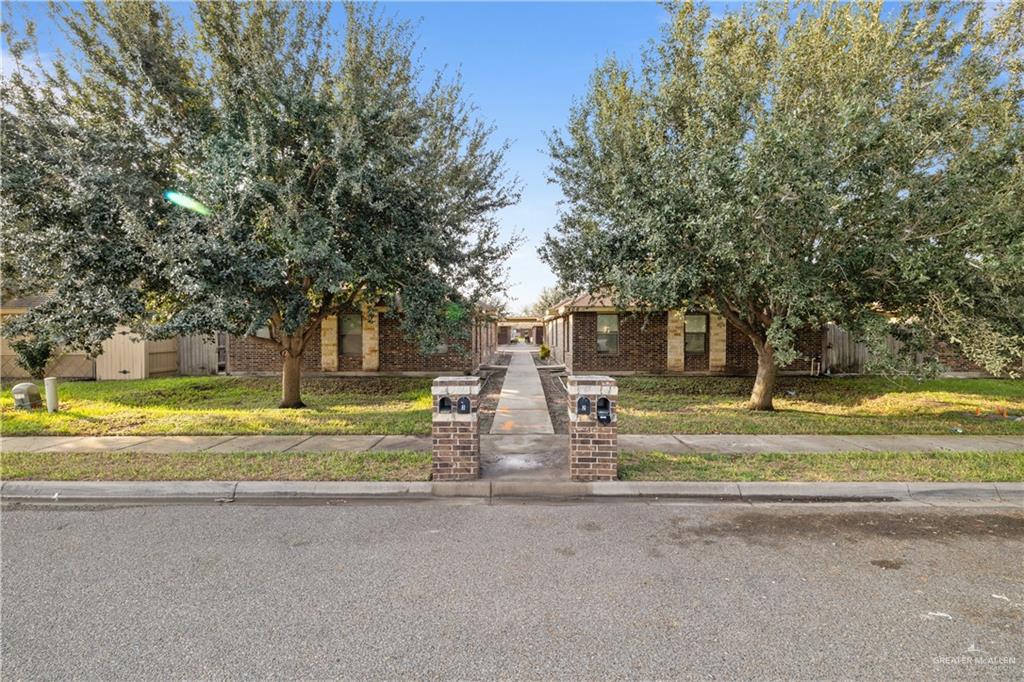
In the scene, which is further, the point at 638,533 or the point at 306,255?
the point at 306,255

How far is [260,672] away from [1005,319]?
484 inches

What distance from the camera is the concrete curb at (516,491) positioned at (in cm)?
584

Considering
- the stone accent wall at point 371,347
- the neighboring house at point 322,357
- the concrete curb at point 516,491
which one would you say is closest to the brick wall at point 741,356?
the neighboring house at point 322,357

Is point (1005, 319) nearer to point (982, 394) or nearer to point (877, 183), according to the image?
point (877, 183)

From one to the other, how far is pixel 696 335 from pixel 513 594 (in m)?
16.3

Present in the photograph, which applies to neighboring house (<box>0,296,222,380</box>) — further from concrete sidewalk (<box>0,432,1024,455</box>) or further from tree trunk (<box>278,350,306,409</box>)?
concrete sidewalk (<box>0,432,1024,455</box>)

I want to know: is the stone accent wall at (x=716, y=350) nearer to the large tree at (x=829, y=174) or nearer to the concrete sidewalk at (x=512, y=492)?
the large tree at (x=829, y=174)

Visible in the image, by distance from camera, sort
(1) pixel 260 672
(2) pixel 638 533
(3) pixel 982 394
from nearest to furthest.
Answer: (1) pixel 260 672 → (2) pixel 638 533 → (3) pixel 982 394

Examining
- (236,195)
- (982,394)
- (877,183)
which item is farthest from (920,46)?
(236,195)

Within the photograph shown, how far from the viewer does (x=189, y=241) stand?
827cm

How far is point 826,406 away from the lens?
41.0ft

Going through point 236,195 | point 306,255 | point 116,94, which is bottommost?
point 306,255

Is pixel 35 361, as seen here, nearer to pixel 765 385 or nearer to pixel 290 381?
Answer: pixel 290 381

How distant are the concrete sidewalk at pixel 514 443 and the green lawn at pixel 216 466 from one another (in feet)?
1.18
